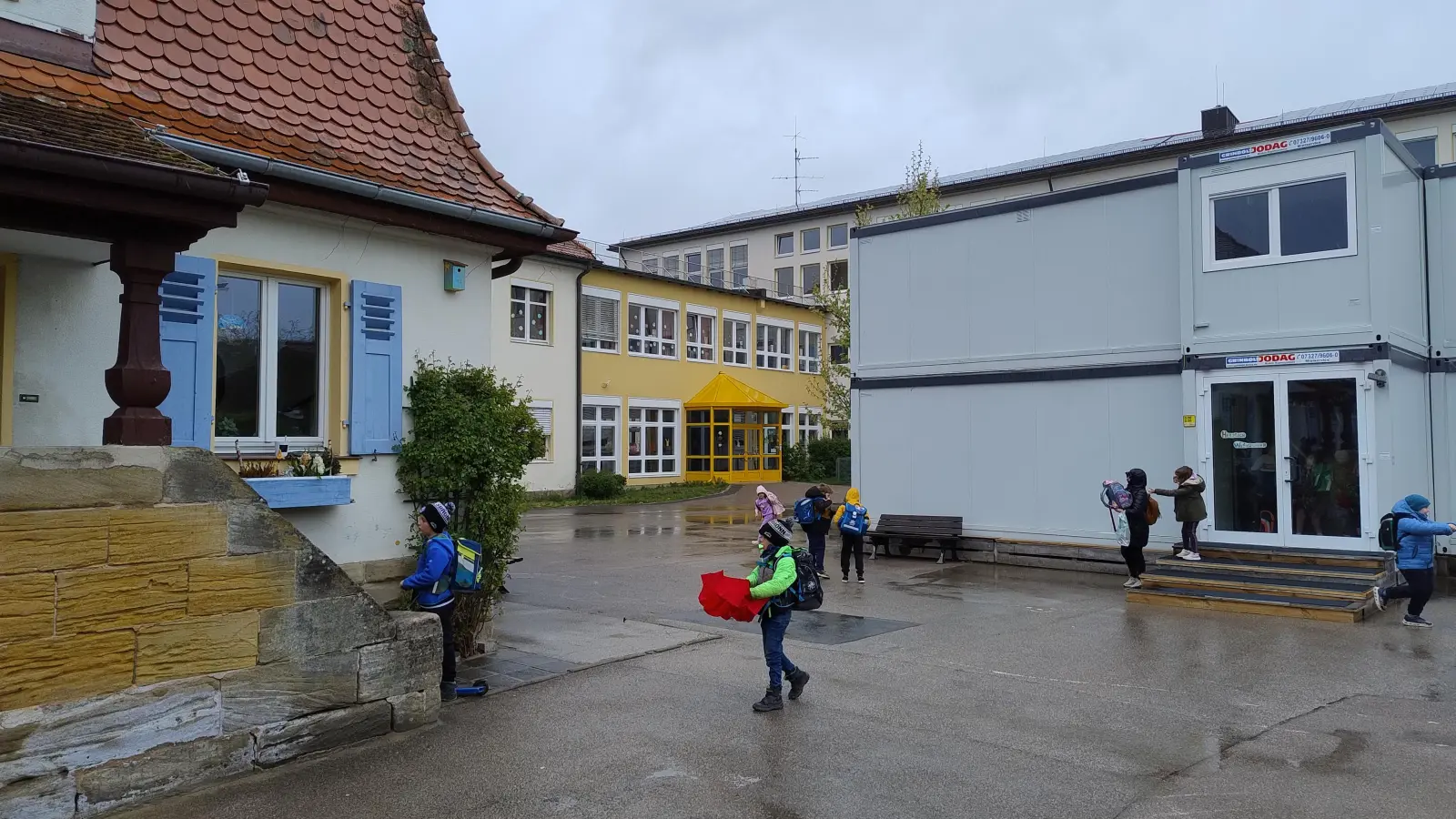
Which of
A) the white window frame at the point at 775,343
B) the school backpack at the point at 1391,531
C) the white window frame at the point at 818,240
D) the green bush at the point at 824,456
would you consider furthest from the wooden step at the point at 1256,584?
the white window frame at the point at 818,240

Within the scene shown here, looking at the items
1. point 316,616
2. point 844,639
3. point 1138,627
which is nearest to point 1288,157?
point 1138,627

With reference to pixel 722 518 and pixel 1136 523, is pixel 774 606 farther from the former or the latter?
pixel 722 518

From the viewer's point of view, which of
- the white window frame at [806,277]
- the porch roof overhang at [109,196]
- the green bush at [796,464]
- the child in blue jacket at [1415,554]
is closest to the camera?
the porch roof overhang at [109,196]

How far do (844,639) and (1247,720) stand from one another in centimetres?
373

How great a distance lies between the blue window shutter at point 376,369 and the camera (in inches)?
334

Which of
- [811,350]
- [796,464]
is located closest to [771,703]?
[796,464]

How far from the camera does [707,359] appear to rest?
124 ft

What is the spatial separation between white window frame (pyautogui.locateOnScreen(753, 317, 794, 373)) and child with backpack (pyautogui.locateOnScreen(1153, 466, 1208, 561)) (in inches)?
1065

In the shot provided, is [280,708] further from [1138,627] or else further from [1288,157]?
[1288,157]

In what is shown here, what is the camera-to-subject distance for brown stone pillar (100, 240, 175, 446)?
581 cm

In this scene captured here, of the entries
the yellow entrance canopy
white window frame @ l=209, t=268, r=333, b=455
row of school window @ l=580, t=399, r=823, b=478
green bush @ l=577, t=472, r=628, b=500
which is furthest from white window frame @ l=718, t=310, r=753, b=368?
white window frame @ l=209, t=268, r=333, b=455

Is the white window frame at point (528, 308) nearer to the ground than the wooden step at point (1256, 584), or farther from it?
farther from it

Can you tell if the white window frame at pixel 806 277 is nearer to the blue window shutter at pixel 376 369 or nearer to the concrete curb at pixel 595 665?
the concrete curb at pixel 595 665

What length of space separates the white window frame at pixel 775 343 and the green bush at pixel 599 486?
10.9 m
